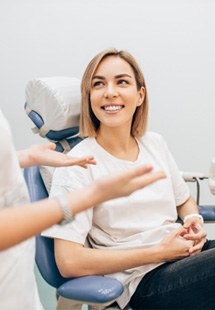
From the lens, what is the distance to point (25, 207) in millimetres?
668

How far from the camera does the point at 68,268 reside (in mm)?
1242

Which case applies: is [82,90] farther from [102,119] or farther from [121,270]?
[121,270]

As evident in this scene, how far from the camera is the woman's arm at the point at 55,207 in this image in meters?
0.65

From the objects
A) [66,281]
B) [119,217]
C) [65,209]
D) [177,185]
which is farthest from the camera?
[177,185]

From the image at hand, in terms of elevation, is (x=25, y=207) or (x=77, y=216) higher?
(x=25, y=207)

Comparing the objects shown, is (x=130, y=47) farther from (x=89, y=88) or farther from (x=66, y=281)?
(x=66, y=281)

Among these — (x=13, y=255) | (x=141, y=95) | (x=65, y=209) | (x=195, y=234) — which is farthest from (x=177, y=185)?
(x=65, y=209)

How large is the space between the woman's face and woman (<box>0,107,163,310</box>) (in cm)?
42

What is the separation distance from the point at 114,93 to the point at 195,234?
1.82ft

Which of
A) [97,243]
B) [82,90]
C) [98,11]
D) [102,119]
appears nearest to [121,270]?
[97,243]

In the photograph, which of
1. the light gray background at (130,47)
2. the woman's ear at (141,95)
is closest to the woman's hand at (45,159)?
the woman's ear at (141,95)

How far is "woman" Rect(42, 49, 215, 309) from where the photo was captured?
4.27 ft

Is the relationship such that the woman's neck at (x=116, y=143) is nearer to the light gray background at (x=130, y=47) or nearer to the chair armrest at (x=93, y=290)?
the chair armrest at (x=93, y=290)

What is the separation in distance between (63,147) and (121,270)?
1.73ft
